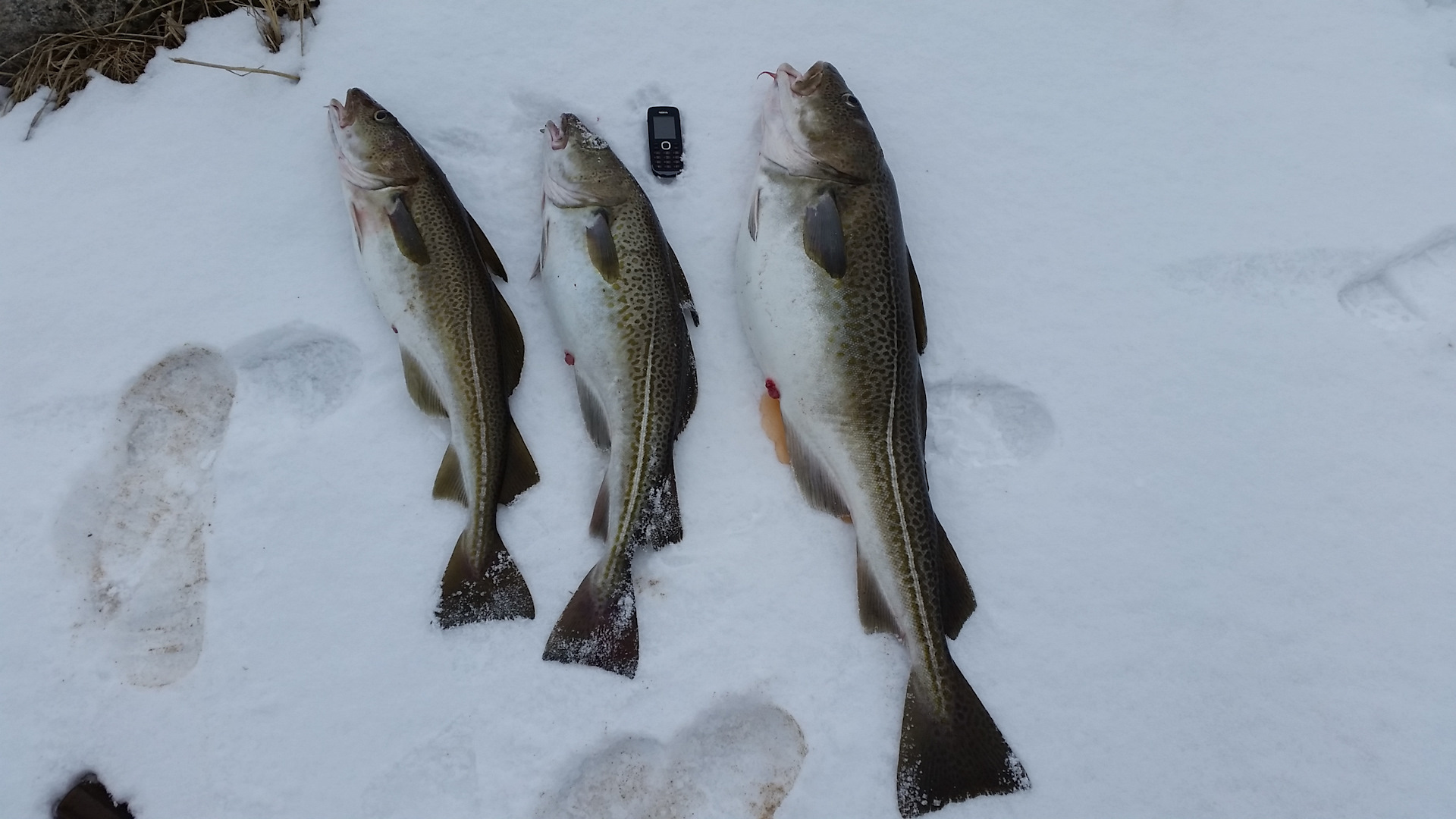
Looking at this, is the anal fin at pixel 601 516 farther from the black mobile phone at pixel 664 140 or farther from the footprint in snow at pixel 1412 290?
the footprint in snow at pixel 1412 290

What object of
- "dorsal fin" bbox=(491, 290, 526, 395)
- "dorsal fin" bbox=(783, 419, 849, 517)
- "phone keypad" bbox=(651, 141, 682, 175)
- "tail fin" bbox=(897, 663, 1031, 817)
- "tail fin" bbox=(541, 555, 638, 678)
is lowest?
"tail fin" bbox=(897, 663, 1031, 817)

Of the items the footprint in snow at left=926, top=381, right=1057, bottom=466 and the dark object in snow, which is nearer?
the dark object in snow

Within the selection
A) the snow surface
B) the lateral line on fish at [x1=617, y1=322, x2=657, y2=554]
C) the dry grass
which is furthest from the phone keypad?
the dry grass

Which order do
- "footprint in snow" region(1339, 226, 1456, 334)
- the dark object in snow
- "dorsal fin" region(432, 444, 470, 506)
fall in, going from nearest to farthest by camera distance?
the dark object in snow → "dorsal fin" region(432, 444, 470, 506) → "footprint in snow" region(1339, 226, 1456, 334)

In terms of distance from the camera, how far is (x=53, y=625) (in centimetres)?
315

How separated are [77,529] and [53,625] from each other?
1.26ft

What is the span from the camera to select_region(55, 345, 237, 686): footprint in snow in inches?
126

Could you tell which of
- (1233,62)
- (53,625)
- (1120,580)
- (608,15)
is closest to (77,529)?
(53,625)

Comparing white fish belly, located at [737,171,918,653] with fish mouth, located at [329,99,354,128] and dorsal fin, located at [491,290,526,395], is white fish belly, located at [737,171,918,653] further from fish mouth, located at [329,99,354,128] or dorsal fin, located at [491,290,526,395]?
fish mouth, located at [329,99,354,128]

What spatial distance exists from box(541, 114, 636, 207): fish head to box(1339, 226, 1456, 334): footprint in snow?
3572 millimetres

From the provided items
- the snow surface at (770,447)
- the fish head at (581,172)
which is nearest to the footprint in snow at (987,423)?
the snow surface at (770,447)

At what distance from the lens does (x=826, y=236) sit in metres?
3.23

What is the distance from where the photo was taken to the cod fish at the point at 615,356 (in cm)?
314

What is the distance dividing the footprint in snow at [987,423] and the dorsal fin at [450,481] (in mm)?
2048
